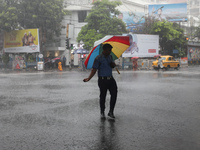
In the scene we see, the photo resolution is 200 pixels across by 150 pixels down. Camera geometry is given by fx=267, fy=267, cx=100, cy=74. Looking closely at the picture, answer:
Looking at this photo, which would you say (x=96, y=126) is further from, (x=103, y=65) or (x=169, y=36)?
(x=169, y=36)

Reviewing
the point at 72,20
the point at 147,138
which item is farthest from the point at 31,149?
the point at 72,20

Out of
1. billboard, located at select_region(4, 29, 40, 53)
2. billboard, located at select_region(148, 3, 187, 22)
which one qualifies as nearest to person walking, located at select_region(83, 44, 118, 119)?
billboard, located at select_region(4, 29, 40, 53)

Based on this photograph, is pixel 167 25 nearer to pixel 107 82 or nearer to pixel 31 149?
pixel 107 82

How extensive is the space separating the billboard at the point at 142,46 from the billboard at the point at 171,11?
45.9 ft

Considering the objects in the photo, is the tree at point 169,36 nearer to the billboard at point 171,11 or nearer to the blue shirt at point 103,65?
the billboard at point 171,11

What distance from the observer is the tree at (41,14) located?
1470 inches

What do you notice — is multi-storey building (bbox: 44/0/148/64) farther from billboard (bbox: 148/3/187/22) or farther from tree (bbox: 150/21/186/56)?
billboard (bbox: 148/3/187/22)

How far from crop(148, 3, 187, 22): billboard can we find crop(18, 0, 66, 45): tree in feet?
68.8

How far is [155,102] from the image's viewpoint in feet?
28.2

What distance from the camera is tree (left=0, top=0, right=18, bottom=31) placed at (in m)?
35.7

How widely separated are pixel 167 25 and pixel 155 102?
35477 millimetres

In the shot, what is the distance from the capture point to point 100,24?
131 ft

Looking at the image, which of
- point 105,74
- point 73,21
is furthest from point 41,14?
point 105,74

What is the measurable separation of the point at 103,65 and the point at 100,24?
34468 millimetres
